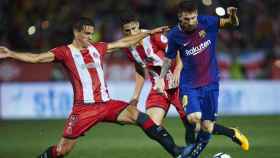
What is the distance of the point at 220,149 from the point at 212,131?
1938 millimetres

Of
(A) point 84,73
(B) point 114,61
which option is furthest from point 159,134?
(B) point 114,61

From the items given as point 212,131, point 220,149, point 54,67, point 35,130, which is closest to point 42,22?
point 54,67

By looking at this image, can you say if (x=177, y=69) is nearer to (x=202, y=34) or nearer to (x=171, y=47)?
(x=171, y=47)

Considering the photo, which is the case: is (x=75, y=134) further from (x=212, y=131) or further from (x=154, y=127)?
(x=212, y=131)

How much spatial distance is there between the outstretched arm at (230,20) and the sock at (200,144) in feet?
4.84

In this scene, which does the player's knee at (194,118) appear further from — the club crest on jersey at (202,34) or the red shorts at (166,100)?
the red shorts at (166,100)

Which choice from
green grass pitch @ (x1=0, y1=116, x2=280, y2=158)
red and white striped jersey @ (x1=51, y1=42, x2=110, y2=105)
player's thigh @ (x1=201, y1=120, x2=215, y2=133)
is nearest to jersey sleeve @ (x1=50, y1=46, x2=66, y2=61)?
red and white striped jersey @ (x1=51, y1=42, x2=110, y2=105)

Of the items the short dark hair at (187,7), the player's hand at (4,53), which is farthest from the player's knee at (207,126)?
the player's hand at (4,53)

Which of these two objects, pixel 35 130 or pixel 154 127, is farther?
pixel 35 130

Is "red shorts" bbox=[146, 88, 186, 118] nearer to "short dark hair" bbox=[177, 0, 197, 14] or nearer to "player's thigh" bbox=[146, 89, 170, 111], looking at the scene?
"player's thigh" bbox=[146, 89, 170, 111]

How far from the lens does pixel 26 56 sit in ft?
31.9

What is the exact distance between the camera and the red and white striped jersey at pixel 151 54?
38.3 ft

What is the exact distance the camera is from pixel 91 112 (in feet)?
32.8

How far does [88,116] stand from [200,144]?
1.52m
